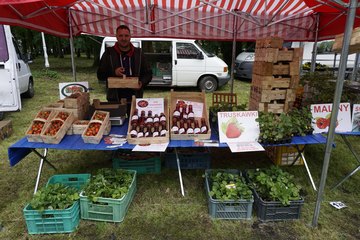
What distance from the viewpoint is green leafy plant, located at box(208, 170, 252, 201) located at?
8.75 ft

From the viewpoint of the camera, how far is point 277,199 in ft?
8.66

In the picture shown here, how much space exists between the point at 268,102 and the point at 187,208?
1690mm

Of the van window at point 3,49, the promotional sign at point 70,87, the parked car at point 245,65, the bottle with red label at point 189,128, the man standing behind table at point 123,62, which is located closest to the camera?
the bottle with red label at point 189,128

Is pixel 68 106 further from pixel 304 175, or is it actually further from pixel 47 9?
pixel 304 175

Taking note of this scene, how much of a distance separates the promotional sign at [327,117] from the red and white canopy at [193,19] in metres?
1.59

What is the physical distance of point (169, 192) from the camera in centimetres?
324

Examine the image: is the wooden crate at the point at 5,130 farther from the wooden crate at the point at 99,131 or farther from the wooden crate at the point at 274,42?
the wooden crate at the point at 274,42

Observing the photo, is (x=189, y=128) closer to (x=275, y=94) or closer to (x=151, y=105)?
(x=151, y=105)

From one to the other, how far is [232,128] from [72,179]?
199 centimetres

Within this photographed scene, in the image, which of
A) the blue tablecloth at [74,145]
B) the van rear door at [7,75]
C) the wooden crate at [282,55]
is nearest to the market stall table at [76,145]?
the blue tablecloth at [74,145]

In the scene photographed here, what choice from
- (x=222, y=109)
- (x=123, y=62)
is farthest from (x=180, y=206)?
(x=123, y=62)

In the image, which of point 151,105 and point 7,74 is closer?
point 151,105

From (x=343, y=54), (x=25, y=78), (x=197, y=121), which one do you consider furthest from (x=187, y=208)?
(x=25, y=78)

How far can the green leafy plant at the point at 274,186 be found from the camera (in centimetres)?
261
